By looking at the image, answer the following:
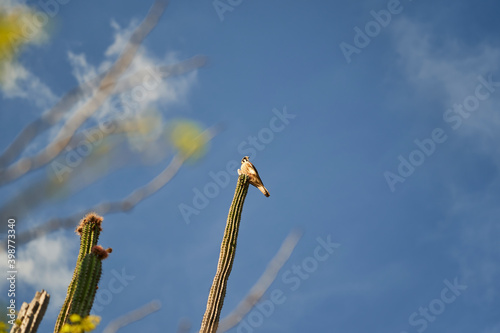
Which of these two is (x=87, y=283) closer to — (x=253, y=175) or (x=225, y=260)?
(x=225, y=260)

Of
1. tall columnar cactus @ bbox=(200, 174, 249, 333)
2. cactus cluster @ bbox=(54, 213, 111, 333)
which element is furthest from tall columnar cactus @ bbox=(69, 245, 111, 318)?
tall columnar cactus @ bbox=(200, 174, 249, 333)

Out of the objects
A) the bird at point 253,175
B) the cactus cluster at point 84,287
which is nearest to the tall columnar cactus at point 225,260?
the bird at point 253,175

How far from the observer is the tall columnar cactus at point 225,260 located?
25.8ft

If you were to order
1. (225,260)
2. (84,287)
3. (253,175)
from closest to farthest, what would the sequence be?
1. (84,287)
2. (225,260)
3. (253,175)

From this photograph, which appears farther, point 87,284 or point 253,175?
point 253,175

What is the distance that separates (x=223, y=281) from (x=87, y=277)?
2.55 m

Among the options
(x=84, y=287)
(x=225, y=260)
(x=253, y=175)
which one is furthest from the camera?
(x=253, y=175)

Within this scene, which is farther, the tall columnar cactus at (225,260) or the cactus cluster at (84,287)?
the tall columnar cactus at (225,260)

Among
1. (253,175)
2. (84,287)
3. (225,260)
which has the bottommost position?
(84,287)

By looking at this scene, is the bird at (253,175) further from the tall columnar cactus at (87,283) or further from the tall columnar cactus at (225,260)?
the tall columnar cactus at (87,283)

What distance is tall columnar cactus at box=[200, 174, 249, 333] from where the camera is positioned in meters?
7.88

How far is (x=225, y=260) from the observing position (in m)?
8.52

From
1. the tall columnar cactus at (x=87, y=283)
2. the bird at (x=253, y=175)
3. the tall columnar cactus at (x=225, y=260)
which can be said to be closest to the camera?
the tall columnar cactus at (x=87, y=283)

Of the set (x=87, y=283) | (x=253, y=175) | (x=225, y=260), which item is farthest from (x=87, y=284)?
(x=253, y=175)
